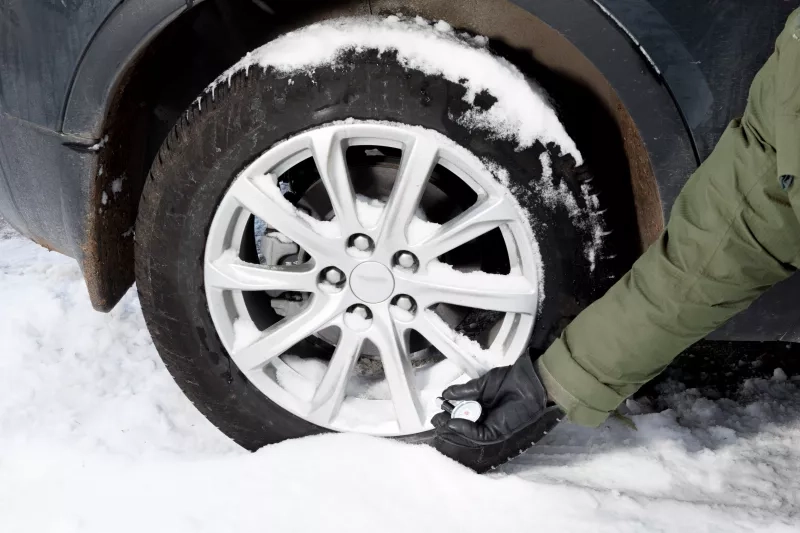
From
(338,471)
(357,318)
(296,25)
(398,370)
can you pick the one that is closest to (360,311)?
(357,318)

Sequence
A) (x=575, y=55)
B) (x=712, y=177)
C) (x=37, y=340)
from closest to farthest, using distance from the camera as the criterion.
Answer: (x=712, y=177), (x=575, y=55), (x=37, y=340)

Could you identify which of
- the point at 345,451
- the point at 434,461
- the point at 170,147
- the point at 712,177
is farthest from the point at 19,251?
the point at 712,177

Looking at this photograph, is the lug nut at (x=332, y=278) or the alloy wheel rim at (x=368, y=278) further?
the lug nut at (x=332, y=278)

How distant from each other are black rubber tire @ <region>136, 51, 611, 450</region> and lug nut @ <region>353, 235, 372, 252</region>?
0.28 meters

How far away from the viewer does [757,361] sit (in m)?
2.36

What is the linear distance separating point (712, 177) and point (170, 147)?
1191 millimetres

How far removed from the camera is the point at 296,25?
1.64 metres

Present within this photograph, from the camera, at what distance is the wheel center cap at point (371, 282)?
1.61 meters

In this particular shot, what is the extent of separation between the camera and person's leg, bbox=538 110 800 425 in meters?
1.22

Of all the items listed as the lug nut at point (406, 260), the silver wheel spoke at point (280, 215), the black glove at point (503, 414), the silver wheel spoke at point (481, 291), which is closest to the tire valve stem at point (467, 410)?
the black glove at point (503, 414)

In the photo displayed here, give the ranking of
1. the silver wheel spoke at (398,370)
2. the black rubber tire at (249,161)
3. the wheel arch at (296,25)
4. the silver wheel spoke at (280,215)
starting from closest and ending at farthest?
the wheel arch at (296,25)
the black rubber tire at (249,161)
the silver wheel spoke at (280,215)
the silver wheel spoke at (398,370)

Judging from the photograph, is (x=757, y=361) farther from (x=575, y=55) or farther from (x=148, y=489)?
(x=148, y=489)

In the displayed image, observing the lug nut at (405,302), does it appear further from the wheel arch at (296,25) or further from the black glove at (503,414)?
the wheel arch at (296,25)

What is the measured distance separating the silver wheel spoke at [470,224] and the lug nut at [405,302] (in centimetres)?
14
